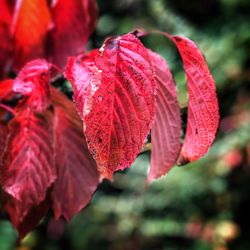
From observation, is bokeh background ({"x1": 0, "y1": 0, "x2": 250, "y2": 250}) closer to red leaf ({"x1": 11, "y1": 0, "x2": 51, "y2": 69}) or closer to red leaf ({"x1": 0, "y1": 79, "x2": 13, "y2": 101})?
red leaf ({"x1": 11, "y1": 0, "x2": 51, "y2": 69})

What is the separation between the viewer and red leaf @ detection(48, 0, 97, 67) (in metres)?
0.83

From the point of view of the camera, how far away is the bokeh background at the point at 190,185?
6.01ft

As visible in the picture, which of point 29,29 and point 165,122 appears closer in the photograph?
point 165,122

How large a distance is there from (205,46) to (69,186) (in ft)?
4.13

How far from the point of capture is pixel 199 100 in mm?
545

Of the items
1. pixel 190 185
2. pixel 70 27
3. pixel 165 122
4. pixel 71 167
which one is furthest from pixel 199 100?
pixel 190 185

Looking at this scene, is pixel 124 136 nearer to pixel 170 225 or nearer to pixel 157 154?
pixel 157 154

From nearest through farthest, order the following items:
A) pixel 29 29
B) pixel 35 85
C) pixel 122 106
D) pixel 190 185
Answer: pixel 122 106 < pixel 35 85 < pixel 29 29 < pixel 190 185

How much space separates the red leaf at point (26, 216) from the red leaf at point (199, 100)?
0.64 feet

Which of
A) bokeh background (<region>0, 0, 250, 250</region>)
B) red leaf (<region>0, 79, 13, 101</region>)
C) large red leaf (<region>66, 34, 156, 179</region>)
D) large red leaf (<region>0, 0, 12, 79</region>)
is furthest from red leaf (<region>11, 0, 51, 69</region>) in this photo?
bokeh background (<region>0, 0, 250, 250</region>)

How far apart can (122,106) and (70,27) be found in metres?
0.39

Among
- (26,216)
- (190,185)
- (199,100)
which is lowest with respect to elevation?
(190,185)

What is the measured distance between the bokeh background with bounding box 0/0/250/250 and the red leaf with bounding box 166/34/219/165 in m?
1.06

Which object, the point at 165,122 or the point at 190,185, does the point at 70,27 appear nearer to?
the point at 165,122
